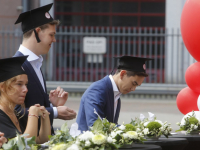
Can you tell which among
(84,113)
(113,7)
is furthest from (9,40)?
(84,113)

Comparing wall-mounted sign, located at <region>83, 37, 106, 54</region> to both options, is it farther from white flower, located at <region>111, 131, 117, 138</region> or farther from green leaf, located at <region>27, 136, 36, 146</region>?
green leaf, located at <region>27, 136, 36, 146</region>

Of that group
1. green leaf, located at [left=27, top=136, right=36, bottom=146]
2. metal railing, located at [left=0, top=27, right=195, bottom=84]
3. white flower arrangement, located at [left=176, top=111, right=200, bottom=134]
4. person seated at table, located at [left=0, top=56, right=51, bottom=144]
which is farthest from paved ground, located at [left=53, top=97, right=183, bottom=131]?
green leaf, located at [left=27, top=136, right=36, bottom=146]

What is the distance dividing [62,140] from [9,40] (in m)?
9.68

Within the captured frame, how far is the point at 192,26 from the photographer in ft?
14.0

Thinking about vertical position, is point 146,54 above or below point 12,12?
below

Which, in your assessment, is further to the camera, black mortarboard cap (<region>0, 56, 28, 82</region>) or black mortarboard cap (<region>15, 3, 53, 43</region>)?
black mortarboard cap (<region>15, 3, 53, 43</region>)

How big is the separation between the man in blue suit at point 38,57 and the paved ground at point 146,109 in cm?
471

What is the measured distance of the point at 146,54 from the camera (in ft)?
39.3

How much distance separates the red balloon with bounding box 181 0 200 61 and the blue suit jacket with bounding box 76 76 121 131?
3.96 ft

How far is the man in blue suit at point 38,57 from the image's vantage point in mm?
3006

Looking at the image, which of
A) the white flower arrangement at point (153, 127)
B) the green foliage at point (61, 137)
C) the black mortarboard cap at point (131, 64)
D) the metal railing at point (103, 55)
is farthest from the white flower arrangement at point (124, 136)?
the metal railing at point (103, 55)

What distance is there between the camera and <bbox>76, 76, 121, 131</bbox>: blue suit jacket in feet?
10.7

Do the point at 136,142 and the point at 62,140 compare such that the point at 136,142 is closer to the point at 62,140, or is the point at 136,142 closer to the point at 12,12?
the point at 62,140

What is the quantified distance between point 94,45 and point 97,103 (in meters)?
8.21
